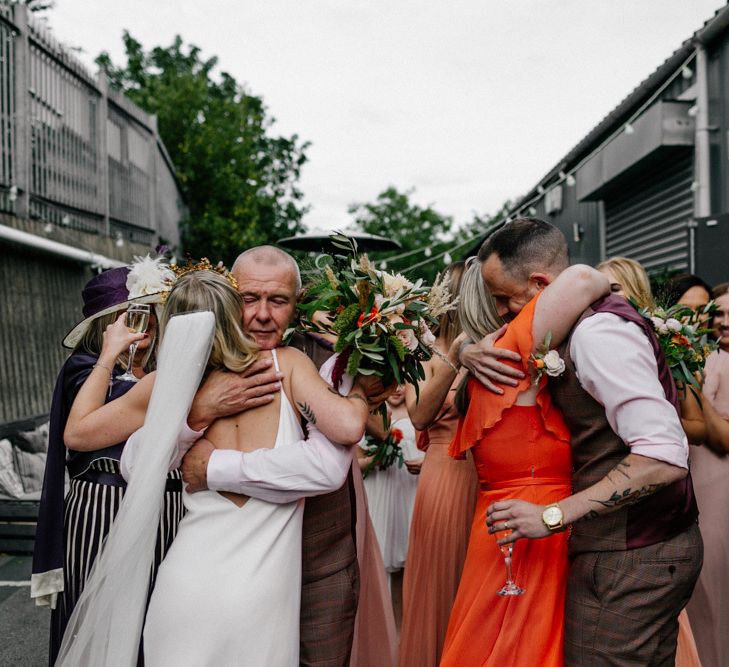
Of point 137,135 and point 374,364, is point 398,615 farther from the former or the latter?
point 137,135

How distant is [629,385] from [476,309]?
133cm

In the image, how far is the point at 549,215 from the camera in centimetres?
1546

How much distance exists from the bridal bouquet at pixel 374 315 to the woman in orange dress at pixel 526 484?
1.05 ft

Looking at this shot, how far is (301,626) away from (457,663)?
2.10 ft

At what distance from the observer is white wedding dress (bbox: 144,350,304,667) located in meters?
2.56

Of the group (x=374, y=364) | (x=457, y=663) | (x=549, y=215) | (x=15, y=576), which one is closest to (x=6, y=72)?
(x=15, y=576)

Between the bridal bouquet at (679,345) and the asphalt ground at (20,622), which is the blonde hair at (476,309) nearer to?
the bridal bouquet at (679,345)

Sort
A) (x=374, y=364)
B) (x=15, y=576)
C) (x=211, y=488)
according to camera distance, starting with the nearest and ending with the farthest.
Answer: (x=211, y=488) < (x=374, y=364) < (x=15, y=576)

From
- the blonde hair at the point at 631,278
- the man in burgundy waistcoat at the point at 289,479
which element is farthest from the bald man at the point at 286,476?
the blonde hair at the point at 631,278

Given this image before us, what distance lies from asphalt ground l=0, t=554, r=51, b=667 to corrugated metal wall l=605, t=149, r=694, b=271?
24.4 feet

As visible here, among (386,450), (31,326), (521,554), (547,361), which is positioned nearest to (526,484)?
(521,554)

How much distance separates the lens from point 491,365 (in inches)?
111

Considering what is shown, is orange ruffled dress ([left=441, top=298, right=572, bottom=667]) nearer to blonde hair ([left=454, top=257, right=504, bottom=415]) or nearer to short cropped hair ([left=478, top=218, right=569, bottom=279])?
short cropped hair ([left=478, top=218, right=569, bottom=279])

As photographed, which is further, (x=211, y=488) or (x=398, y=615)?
(x=398, y=615)
